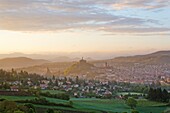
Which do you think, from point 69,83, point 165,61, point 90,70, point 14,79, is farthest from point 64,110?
point 165,61

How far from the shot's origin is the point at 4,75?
2511 inches

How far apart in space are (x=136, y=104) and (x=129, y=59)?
157429 millimetres

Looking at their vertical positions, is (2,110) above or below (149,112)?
above

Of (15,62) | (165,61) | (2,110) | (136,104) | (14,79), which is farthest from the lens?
(15,62)

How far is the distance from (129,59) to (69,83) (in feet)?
412

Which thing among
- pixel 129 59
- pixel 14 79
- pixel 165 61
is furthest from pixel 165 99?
pixel 129 59

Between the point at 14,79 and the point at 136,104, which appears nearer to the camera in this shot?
the point at 136,104

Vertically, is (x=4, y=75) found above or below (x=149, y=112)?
above

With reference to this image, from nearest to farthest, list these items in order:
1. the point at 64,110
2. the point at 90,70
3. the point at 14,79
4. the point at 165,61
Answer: the point at 64,110 < the point at 14,79 < the point at 90,70 < the point at 165,61

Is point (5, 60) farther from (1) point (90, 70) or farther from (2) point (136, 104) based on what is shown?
(2) point (136, 104)

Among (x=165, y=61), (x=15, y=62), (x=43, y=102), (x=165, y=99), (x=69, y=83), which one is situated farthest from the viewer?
(x=15, y=62)

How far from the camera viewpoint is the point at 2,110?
21.9 meters

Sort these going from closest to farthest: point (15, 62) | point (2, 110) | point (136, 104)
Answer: point (2, 110) → point (136, 104) → point (15, 62)

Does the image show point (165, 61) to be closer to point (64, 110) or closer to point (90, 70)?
point (90, 70)
